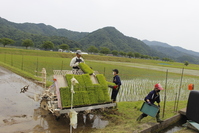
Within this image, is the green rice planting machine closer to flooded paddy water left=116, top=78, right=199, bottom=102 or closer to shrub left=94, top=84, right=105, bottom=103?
shrub left=94, top=84, right=105, bottom=103

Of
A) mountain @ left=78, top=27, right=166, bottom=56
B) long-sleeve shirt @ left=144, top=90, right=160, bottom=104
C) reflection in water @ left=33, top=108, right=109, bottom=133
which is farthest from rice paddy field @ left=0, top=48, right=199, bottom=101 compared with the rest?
mountain @ left=78, top=27, right=166, bottom=56

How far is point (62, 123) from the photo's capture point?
5.37 m

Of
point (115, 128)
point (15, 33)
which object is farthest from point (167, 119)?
point (15, 33)

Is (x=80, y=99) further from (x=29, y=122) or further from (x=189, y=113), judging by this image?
(x=189, y=113)

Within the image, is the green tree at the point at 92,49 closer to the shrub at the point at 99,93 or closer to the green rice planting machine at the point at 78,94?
the green rice planting machine at the point at 78,94

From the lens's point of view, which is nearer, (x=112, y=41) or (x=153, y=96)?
(x=153, y=96)

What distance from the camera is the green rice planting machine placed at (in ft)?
16.6

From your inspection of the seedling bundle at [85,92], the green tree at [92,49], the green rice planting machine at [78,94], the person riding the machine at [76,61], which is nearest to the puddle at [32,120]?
the green rice planting machine at [78,94]

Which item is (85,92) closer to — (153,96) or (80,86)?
(80,86)

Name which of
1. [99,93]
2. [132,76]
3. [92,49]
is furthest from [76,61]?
[92,49]

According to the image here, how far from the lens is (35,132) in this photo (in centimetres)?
458

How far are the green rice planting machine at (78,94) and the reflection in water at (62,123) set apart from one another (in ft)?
0.97

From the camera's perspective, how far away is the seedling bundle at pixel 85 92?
16.8 feet

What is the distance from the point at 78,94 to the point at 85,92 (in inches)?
10.9
